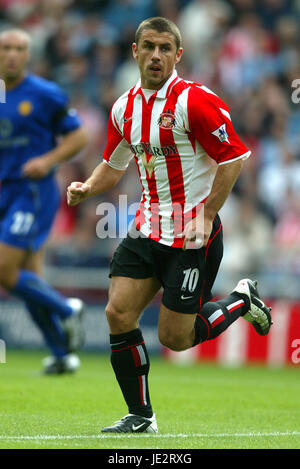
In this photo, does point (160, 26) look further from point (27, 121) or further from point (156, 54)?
point (27, 121)

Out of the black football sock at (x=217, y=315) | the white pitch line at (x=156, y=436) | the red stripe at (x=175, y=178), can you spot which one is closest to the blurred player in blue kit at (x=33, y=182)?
the black football sock at (x=217, y=315)

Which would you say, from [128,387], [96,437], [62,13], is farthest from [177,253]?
[62,13]

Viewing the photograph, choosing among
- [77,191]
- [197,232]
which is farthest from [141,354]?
[77,191]

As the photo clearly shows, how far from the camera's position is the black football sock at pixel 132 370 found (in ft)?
18.1

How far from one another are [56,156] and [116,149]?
9.30 feet

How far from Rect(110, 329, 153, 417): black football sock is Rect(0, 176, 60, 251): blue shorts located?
3294 mm

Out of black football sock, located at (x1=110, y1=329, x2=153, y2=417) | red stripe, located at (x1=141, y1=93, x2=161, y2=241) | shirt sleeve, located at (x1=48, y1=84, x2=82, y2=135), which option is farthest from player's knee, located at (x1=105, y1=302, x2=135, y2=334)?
shirt sleeve, located at (x1=48, y1=84, x2=82, y2=135)

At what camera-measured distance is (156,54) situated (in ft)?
18.0

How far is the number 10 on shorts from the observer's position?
221 inches

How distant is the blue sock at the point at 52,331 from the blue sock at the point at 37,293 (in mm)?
73

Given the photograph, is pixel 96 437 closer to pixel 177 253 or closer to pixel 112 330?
pixel 112 330

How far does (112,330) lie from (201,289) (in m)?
0.61

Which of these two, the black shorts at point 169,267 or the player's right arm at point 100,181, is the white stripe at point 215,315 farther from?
the player's right arm at point 100,181

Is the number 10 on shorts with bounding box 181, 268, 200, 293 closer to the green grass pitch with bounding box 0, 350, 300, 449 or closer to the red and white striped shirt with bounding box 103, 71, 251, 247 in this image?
the red and white striped shirt with bounding box 103, 71, 251, 247
